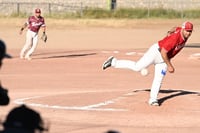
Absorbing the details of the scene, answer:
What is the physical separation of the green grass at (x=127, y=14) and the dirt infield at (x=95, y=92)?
78.4 feet

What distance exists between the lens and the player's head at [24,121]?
388cm

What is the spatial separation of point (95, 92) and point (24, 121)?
36.3ft

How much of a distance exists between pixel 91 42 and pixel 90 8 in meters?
25.0

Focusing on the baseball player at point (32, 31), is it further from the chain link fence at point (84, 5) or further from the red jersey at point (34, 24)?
the chain link fence at point (84, 5)

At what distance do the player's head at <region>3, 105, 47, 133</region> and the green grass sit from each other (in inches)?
2032

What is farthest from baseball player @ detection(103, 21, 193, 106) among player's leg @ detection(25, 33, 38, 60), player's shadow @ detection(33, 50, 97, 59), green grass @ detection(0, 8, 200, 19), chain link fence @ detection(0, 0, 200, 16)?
chain link fence @ detection(0, 0, 200, 16)

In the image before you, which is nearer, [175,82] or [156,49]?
[156,49]

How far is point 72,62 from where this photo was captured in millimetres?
23344

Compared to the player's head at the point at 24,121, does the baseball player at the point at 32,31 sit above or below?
below

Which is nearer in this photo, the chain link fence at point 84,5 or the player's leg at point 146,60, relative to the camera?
the player's leg at point 146,60

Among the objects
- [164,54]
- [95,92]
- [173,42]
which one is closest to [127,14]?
[95,92]

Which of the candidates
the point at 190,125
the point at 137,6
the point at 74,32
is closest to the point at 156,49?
the point at 190,125

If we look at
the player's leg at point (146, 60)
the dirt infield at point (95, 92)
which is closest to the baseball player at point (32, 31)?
the dirt infield at point (95, 92)

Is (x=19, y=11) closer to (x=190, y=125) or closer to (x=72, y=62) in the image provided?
(x=72, y=62)
